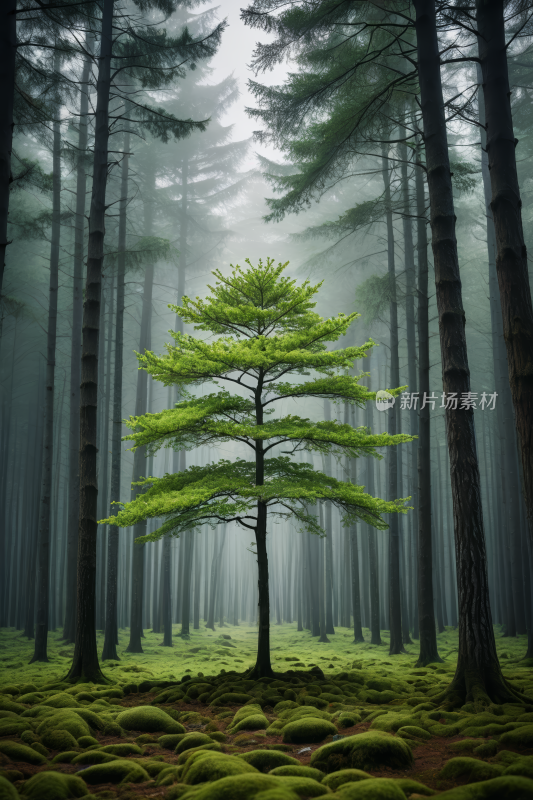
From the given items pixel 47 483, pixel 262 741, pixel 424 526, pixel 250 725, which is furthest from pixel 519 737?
pixel 47 483

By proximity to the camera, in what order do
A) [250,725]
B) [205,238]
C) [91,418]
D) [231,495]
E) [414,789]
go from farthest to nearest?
[205,238] < [91,418] < [231,495] < [250,725] < [414,789]

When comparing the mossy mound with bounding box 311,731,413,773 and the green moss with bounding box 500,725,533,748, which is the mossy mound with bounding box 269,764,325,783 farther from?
the green moss with bounding box 500,725,533,748

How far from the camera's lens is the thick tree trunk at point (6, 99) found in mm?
4508

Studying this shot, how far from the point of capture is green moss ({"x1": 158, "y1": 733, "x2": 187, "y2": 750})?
3.98 m

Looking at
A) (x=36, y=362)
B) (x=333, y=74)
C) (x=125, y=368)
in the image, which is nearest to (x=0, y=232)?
(x=333, y=74)

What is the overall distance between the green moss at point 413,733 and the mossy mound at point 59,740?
8.28 feet

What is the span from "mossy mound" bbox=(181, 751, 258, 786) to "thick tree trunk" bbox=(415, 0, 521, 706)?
260 centimetres

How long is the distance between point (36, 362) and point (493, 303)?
16206 mm

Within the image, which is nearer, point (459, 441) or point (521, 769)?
point (521, 769)

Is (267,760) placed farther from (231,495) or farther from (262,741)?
(231,495)

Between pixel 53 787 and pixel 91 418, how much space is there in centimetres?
510

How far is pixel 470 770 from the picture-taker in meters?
2.91

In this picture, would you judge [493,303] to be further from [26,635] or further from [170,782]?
[26,635]

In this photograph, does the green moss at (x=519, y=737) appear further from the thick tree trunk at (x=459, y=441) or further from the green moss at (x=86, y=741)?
the green moss at (x=86, y=741)
